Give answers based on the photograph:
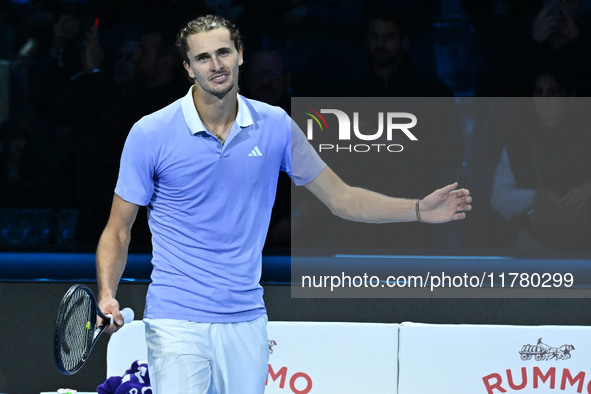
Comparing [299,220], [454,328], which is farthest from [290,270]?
[454,328]

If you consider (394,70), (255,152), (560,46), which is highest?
(560,46)

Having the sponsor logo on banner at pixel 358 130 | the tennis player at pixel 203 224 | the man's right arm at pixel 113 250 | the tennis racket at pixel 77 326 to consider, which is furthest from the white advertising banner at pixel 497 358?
the tennis racket at pixel 77 326

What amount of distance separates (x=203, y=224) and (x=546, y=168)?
257 centimetres

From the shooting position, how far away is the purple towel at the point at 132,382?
405 centimetres

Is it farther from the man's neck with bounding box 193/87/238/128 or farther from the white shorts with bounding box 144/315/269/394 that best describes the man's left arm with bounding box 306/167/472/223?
the white shorts with bounding box 144/315/269/394

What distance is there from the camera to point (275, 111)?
3.28 meters

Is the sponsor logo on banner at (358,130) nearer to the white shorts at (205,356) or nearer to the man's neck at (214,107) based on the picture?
the man's neck at (214,107)

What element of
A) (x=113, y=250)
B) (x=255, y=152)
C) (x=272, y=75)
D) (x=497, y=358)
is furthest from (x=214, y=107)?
(x=497, y=358)

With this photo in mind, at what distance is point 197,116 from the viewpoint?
3.10 meters

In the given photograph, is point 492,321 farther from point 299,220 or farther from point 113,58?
point 113,58

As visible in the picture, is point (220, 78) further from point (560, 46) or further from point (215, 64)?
point (560, 46)

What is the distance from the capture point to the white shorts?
2.97 meters

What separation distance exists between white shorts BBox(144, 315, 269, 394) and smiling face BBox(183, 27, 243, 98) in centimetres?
79

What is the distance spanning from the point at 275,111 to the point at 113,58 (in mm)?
1997
